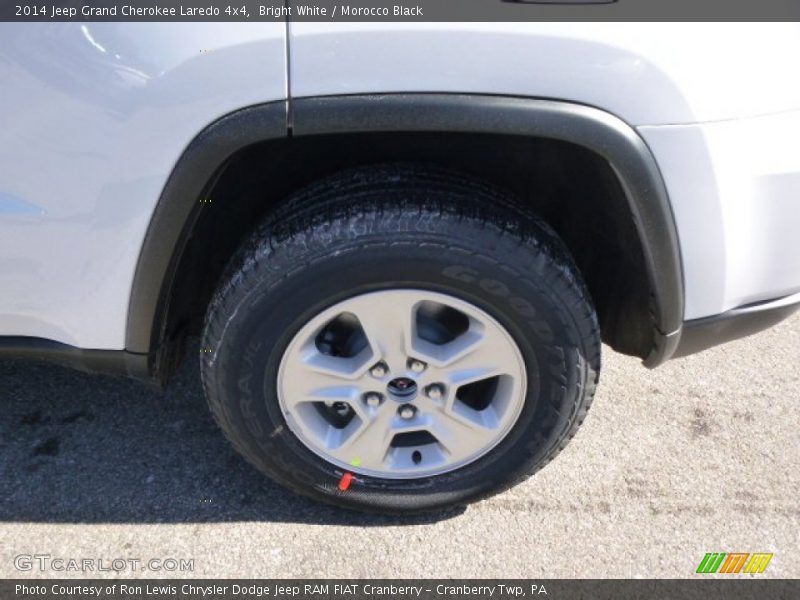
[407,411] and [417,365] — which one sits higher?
[417,365]

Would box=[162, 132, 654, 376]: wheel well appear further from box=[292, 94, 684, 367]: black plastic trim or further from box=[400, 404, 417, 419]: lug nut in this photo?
box=[400, 404, 417, 419]: lug nut

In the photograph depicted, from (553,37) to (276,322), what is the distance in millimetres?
886

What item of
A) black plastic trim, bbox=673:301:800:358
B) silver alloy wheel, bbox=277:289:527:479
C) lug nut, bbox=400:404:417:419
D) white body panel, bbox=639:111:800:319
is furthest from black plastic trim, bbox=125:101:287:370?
black plastic trim, bbox=673:301:800:358

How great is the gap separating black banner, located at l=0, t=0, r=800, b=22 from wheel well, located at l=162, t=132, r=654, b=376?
1.03 feet

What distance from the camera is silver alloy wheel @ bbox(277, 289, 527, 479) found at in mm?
1943

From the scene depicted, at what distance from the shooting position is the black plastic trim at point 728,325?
6.49 ft

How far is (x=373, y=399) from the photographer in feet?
6.88

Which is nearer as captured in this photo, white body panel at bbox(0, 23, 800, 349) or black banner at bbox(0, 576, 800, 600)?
white body panel at bbox(0, 23, 800, 349)

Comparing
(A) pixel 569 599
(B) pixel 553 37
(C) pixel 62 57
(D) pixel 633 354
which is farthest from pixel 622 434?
(C) pixel 62 57

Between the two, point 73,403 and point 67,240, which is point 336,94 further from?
point 73,403

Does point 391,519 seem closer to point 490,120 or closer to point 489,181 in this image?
point 489,181

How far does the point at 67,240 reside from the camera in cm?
178

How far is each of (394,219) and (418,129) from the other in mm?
218

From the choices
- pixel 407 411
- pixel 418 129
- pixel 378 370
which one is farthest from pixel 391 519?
pixel 418 129
